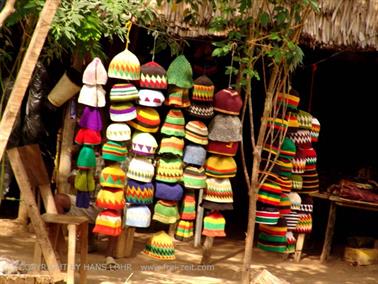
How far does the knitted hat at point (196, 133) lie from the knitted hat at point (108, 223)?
0.93 m

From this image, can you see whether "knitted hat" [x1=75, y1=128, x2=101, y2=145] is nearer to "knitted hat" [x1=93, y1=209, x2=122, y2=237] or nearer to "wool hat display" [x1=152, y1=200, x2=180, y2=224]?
"knitted hat" [x1=93, y1=209, x2=122, y2=237]

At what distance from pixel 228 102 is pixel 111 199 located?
1330 millimetres

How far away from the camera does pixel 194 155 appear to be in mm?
6070

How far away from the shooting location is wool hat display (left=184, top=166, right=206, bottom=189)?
607 cm

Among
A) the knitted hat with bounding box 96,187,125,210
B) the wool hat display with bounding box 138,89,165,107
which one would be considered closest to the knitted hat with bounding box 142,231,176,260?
the knitted hat with bounding box 96,187,125,210

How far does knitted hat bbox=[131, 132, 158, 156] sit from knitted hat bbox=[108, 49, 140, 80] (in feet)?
1.68

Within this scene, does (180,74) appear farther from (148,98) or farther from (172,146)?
(172,146)

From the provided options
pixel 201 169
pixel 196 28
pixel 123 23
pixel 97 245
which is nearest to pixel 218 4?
→ pixel 196 28

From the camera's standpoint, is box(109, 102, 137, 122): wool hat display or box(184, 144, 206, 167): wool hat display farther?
box(184, 144, 206, 167): wool hat display

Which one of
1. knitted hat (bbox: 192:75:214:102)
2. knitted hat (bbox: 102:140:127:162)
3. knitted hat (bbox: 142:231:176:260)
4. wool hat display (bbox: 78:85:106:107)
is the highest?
knitted hat (bbox: 192:75:214:102)

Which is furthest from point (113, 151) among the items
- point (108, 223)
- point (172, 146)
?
point (108, 223)

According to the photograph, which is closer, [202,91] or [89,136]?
[89,136]

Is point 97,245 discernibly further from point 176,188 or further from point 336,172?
point 336,172

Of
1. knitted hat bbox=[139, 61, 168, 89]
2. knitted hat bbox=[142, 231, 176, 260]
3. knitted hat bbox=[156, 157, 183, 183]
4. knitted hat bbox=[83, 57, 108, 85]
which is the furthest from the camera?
knitted hat bbox=[142, 231, 176, 260]
